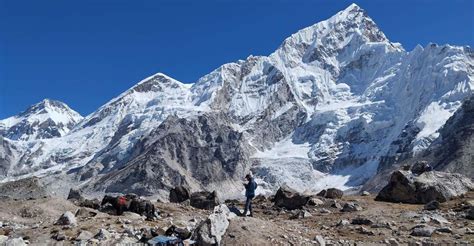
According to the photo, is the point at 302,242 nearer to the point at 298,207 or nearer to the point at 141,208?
the point at 141,208

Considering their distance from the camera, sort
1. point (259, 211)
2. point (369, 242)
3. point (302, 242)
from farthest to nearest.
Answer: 1. point (259, 211)
2. point (369, 242)
3. point (302, 242)

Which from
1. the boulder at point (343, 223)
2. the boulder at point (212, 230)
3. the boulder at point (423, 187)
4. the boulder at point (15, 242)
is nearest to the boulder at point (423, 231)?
the boulder at point (343, 223)

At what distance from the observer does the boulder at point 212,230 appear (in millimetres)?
26484

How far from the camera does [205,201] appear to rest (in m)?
52.1

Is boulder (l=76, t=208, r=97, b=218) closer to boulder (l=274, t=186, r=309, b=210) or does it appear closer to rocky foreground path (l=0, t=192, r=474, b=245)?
rocky foreground path (l=0, t=192, r=474, b=245)

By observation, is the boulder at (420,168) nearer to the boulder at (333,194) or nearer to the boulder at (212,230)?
the boulder at (333,194)

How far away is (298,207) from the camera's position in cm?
4881

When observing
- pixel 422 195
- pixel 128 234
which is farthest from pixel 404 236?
pixel 422 195

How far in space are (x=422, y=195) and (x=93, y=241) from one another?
3217 cm

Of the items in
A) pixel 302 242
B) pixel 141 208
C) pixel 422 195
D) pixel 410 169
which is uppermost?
pixel 410 169

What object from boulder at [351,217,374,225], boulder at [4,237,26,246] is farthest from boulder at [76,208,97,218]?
boulder at [351,217,374,225]

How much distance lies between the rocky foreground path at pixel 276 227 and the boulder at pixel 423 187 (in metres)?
Result: 7.24

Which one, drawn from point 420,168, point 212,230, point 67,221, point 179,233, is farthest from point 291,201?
point 212,230

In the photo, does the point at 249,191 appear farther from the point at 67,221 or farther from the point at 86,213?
the point at 67,221
